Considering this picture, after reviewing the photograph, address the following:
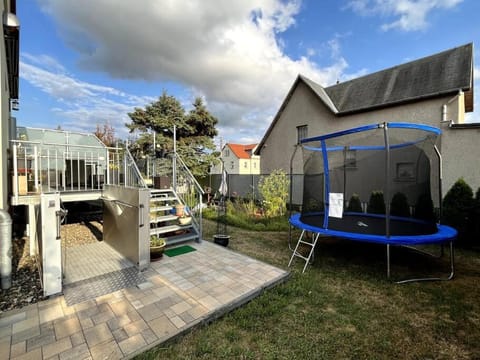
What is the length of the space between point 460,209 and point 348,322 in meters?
5.15

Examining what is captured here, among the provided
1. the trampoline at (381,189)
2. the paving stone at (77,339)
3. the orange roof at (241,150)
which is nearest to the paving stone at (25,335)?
the paving stone at (77,339)

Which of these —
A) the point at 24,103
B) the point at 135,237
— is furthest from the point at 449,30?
the point at 24,103

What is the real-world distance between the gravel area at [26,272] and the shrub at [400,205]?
578 cm

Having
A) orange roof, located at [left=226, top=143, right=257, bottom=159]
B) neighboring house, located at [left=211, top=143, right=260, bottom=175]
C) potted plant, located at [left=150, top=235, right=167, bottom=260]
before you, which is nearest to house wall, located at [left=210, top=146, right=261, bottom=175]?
neighboring house, located at [left=211, top=143, right=260, bottom=175]

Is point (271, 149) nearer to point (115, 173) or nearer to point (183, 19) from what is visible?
point (183, 19)

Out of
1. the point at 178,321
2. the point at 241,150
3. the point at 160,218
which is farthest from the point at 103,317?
the point at 241,150

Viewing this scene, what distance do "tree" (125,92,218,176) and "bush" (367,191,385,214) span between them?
1055 centimetres

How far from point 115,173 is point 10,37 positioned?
10.5ft

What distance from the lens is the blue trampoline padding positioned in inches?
134

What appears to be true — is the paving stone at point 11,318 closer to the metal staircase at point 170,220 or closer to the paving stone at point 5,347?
the paving stone at point 5,347

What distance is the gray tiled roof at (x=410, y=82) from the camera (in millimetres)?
7289

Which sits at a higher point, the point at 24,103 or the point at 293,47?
the point at 293,47

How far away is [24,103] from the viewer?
28.1 ft

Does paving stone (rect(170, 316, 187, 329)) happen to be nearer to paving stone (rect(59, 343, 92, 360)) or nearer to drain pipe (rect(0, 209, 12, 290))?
paving stone (rect(59, 343, 92, 360))
